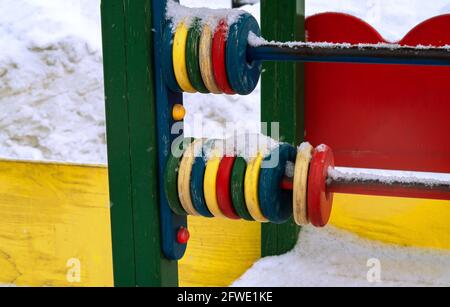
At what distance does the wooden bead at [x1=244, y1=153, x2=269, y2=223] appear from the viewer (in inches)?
54.3

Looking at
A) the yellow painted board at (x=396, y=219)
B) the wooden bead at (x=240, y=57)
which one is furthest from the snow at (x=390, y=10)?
the wooden bead at (x=240, y=57)

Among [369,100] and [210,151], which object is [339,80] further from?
[210,151]

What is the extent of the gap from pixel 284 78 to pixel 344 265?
535 millimetres

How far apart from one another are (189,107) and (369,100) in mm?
2122

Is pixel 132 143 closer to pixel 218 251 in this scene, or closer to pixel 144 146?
pixel 144 146

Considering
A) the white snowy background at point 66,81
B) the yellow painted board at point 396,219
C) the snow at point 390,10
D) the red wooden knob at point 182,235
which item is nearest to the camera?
the red wooden knob at point 182,235

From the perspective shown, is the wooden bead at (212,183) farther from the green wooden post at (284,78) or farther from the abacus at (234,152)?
the green wooden post at (284,78)

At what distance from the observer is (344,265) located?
211 centimetres

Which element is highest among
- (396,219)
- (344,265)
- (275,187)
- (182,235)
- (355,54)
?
(355,54)

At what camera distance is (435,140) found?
2.01 meters

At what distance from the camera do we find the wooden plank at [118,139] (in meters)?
1.42

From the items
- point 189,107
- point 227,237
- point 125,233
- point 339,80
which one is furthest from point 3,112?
point 125,233

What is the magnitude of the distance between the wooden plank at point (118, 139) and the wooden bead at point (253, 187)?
23cm

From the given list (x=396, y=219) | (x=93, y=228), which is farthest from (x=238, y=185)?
(x=93, y=228)
